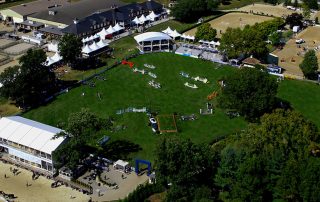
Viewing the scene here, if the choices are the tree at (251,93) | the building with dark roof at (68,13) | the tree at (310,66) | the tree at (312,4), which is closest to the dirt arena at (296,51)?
the tree at (310,66)

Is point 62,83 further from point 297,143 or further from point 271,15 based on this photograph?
point 271,15

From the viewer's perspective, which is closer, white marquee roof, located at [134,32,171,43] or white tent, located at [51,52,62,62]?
white tent, located at [51,52,62,62]

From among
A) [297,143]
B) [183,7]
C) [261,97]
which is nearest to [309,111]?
[261,97]

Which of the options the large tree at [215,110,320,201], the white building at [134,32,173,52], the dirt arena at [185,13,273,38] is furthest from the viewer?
the dirt arena at [185,13,273,38]

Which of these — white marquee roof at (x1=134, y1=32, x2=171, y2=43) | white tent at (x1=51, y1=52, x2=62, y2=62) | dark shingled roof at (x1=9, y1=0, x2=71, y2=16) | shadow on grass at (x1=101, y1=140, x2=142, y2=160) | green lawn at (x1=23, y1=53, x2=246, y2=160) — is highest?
white marquee roof at (x1=134, y1=32, x2=171, y2=43)

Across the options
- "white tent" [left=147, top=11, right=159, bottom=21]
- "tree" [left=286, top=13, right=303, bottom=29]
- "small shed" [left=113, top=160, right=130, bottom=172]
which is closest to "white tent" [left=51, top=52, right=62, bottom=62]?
"white tent" [left=147, top=11, right=159, bottom=21]

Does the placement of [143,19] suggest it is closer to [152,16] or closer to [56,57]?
[152,16]

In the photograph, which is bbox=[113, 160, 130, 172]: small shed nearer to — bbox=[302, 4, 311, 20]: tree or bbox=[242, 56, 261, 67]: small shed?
bbox=[242, 56, 261, 67]: small shed

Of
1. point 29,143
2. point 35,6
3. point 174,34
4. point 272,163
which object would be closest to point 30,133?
point 29,143
